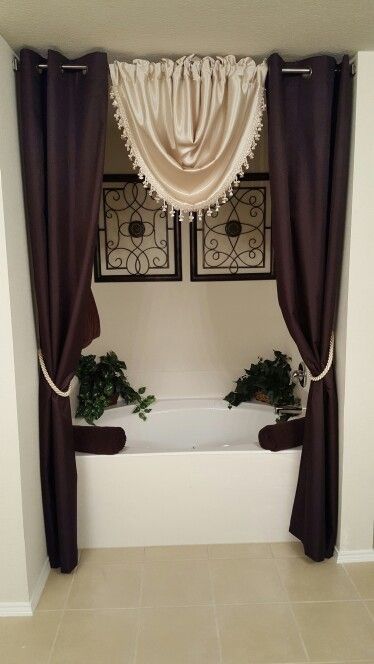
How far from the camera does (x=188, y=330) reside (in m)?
3.44

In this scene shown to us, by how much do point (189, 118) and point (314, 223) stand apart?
0.71 metres

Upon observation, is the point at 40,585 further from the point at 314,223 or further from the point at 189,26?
the point at 189,26

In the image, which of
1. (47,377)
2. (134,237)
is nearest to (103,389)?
(47,377)

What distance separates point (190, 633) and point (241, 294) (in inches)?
80.9

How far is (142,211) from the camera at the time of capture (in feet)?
10.8

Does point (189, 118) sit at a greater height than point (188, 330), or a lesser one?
greater

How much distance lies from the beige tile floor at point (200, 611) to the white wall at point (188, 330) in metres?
1.21

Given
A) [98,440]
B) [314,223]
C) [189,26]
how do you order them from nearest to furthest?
[189,26] → [314,223] → [98,440]

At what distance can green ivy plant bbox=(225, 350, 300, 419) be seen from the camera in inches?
128

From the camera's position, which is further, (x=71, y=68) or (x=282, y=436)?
(x=282, y=436)

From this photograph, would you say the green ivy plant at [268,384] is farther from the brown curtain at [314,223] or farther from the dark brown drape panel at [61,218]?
the dark brown drape panel at [61,218]

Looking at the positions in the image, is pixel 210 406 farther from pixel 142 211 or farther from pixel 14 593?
pixel 14 593

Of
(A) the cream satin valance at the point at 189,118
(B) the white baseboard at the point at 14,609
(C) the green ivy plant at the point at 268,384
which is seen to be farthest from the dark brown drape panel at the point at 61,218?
(C) the green ivy plant at the point at 268,384

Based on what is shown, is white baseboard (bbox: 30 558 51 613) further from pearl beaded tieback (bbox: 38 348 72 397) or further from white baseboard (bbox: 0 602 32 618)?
pearl beaded tieback (bbox: 38 348 72 397)
